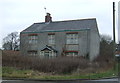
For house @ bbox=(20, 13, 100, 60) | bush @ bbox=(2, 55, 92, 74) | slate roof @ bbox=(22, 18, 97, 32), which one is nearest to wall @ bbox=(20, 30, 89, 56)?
house @ bbox=(20, 13, 100, 60)

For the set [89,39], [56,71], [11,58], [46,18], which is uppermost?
[46,18]

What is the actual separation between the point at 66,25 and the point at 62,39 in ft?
10.8

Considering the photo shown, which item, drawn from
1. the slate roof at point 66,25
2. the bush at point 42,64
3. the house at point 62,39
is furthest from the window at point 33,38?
the bush at point 42,64

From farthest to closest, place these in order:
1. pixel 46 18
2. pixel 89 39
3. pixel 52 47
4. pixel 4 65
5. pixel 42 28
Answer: pixel 46 18 < pixel 42 28 < pixel 52 47 < pixel 89 39 < pixel 4 65

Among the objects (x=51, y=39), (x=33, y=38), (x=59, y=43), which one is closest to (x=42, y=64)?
(x=59, y=43)

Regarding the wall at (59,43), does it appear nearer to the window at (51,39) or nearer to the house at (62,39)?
the house at (62,39)

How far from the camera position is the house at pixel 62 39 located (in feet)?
89.4

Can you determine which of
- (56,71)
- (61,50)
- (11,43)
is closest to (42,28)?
(61,50)

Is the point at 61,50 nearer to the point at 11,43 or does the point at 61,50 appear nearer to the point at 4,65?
the point at 4,65

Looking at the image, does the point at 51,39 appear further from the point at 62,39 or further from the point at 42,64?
the point at 42,64

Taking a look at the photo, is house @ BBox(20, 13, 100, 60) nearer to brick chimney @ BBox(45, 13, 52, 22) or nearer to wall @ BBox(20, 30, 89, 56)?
wall @ BBox(20, 30, 89, 56)

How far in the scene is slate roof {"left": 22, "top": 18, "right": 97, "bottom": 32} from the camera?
28.4m

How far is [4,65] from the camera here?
16188 mm

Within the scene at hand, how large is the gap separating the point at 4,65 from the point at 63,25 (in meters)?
16.8
